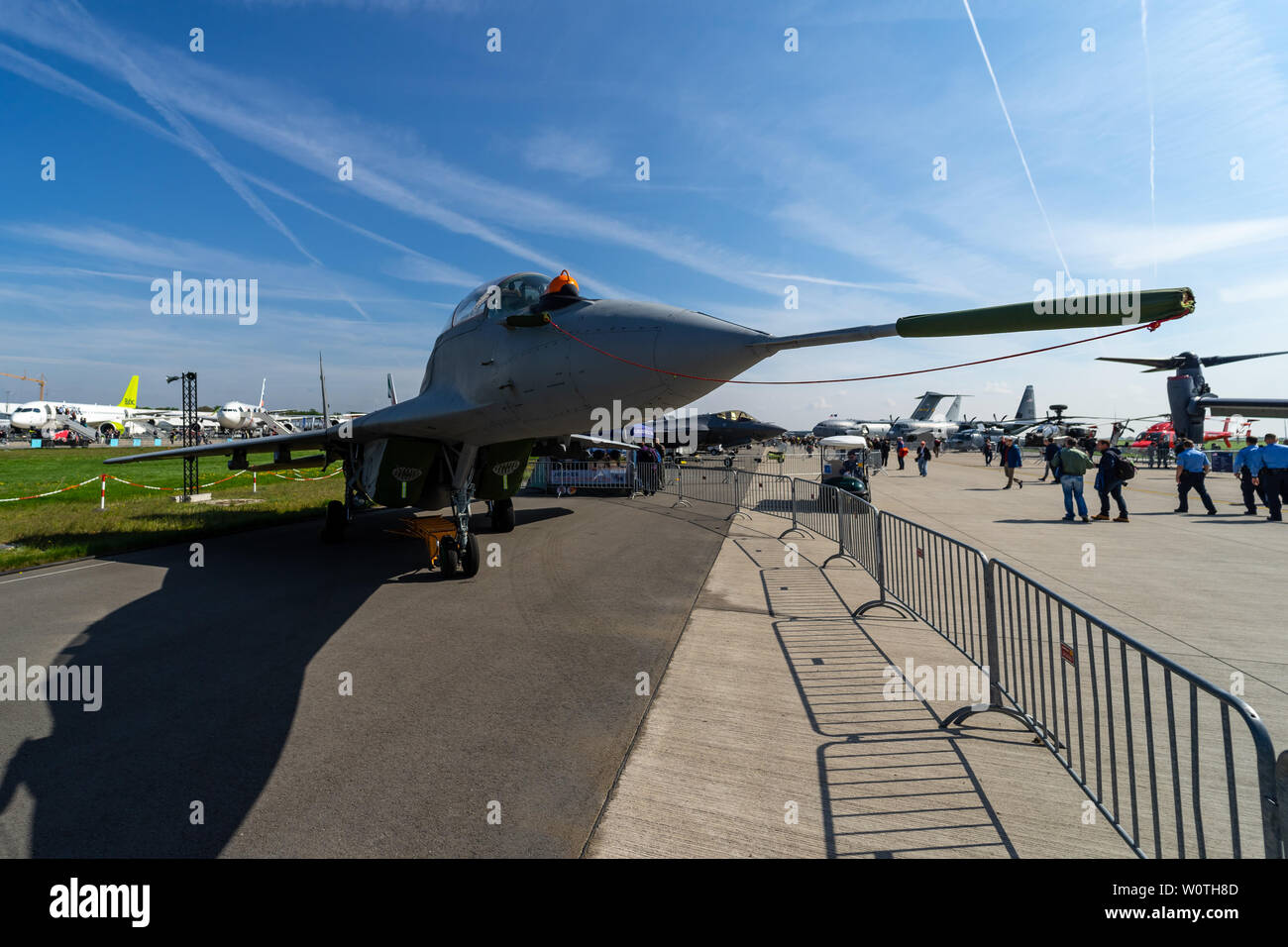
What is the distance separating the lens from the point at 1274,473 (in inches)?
488

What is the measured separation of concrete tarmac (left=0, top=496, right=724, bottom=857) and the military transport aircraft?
5.26 feet

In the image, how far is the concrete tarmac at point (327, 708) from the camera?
282cm

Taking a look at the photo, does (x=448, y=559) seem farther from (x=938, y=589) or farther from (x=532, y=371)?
(x=938, y=589)

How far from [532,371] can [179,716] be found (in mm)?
3720

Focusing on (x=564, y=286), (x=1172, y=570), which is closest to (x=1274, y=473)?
(x=1172, y=570)

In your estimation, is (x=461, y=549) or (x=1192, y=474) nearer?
(x=461, y=549)

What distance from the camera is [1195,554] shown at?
8.93 meters

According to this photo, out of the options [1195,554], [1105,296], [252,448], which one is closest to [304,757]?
[1105,296]

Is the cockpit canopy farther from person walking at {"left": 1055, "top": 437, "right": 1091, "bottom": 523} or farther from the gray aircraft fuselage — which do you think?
person walking at {"left": 1055, "top": 437, "right": 1091, "bottom": 523}

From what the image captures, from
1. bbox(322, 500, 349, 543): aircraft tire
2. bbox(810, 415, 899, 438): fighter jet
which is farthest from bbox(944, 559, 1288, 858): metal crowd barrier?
bbox(810, 415, 899, 438): fighter jet

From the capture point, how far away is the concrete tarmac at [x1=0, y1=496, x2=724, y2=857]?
2.82 meters

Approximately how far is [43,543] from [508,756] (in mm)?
11367

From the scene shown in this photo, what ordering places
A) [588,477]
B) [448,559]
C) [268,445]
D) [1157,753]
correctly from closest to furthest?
[1157,753] → [448,559] → [268,445] → [588,477]
